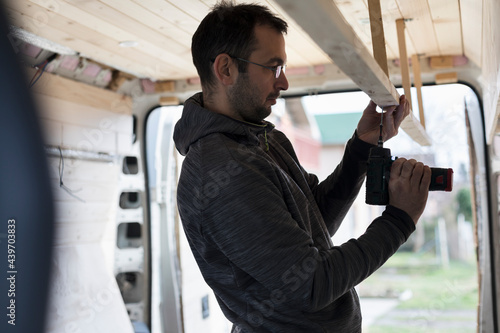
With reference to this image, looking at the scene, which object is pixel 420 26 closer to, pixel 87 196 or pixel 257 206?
pixel 257 206

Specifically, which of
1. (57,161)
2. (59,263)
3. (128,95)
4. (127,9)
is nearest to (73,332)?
(59,263)

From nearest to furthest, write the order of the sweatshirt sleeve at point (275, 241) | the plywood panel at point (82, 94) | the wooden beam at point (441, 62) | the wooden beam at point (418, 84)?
the sweatshirt sleeve at point (275, 241), the wooden beam at point (418, 84), the plywood panel at point (82, 94), the wooden beam at point (441, 62)

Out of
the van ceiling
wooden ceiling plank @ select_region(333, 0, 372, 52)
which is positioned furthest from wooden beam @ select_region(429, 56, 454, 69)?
wooden ceiling plank @ select_region(333, 0, 372, 52)

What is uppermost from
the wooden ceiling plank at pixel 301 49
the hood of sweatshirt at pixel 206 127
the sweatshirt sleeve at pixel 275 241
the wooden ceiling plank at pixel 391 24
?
the wooden ceiling plank at pixel 301 49

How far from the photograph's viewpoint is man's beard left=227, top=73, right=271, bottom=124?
121 cm

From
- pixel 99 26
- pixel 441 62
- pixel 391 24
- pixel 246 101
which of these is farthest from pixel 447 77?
pixel 246 101

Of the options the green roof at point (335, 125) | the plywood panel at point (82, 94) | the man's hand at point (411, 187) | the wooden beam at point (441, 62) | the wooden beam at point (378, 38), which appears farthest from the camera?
the green roof at point (335, 125)

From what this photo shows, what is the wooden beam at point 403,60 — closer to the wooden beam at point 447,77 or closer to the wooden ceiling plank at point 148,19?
the wooden beam at point 447,77

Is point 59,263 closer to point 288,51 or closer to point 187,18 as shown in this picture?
point 187,18

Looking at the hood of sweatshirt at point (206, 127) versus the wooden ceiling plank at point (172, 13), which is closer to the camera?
the hood of sweatshirt at point (206, 127)

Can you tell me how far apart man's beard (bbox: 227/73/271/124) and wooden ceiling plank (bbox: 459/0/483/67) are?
1.18 meters

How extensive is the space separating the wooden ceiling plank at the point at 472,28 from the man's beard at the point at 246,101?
46.6 inches

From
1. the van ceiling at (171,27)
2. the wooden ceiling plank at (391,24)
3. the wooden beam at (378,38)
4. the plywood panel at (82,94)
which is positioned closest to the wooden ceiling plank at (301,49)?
the van ceiling at (171,27)

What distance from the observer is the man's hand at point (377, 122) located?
145 centimetres
